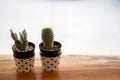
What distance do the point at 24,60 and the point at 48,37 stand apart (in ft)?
0.50

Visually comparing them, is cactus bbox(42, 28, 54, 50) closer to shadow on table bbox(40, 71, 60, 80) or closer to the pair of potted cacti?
the pair of potted cacti

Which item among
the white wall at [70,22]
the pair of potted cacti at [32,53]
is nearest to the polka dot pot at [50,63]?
the pair of potted cacti at [32,53]

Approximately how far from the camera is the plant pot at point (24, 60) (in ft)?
3.15

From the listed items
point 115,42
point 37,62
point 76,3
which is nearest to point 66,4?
point 76,3

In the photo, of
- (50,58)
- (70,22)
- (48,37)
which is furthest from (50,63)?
(70,22)

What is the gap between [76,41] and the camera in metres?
1.65

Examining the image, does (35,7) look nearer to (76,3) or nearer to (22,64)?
(76,3)

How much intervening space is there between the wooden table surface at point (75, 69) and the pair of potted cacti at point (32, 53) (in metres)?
0.03

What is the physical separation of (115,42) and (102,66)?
0.64 metres

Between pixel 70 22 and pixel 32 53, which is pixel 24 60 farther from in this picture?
pixel 70 22

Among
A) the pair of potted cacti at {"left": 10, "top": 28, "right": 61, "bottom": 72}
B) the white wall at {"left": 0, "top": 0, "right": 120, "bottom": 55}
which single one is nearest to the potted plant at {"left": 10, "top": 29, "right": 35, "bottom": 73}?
the pair of potted cacti at {"left": 10, "top": 28, "right": 61, "bottom": 72}

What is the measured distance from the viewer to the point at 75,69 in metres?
1.03

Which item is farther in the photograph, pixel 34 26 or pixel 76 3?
pixel 76 3

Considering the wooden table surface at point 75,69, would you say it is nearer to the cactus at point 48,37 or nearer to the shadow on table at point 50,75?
the shadow on table at point 50,75
